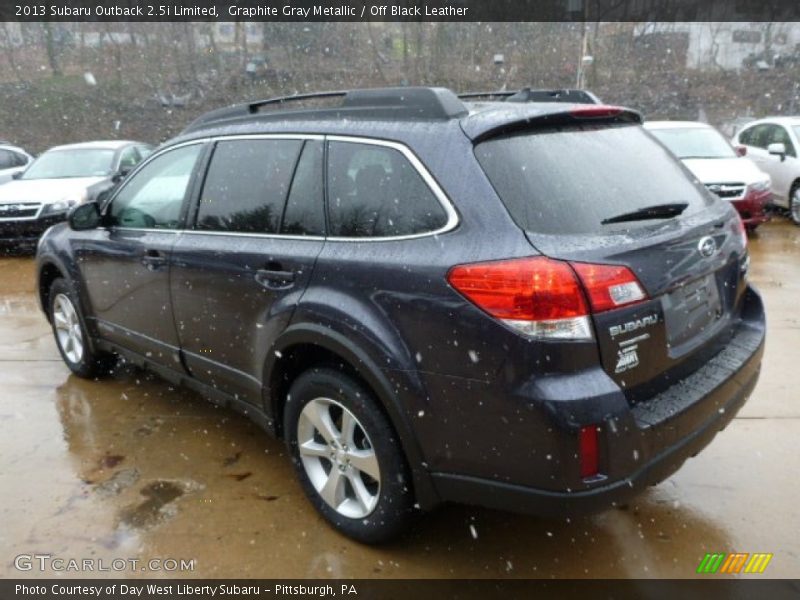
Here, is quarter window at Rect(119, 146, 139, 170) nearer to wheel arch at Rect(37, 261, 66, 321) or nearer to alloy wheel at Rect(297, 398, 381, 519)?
wheel arch at Rect(37, 261, 66, 321)

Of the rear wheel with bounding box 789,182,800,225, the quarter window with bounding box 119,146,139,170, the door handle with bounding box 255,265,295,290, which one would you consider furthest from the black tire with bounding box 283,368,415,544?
the rear wheel with bounding box 789,182,800,225

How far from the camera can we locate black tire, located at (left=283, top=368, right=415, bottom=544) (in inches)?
101

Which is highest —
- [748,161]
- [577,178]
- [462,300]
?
[577,178]

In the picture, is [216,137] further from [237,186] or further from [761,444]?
[761,444]

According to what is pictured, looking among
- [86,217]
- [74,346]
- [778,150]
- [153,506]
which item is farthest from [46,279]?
[778,150]

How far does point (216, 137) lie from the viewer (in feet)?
11.3

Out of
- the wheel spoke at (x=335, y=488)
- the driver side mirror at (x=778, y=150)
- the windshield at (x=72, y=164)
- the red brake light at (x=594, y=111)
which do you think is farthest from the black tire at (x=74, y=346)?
the driver side mirror at (x=778, y=150)

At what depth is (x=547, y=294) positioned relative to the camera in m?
2.11

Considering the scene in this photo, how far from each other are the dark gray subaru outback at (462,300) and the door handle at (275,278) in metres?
0.01

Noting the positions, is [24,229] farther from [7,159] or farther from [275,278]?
[275,278]

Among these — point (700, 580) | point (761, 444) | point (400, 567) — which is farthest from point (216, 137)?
point (761, 444)

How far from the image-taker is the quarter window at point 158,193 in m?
3.59

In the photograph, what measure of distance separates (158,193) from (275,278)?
1.37 meters

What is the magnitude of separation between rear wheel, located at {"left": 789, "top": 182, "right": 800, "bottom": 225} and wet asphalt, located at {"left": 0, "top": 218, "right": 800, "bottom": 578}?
7005 millimetres
